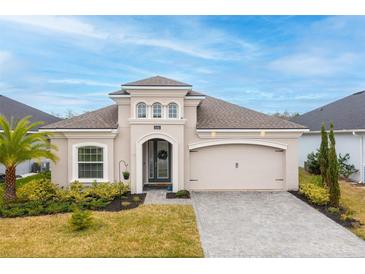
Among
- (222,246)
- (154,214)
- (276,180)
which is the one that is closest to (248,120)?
(276,180)

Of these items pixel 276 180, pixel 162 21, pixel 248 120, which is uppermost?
pixel 162 21

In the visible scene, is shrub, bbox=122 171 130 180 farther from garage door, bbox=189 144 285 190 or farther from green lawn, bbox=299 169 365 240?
green lawn, bbox=299 169 365 240

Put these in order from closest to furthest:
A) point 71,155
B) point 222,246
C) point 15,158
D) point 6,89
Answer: point 222,246 < point 15,158 < point 71,155 < point 6,89

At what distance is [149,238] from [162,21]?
12.0 m

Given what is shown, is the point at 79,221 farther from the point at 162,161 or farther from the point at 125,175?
the point at 162,161

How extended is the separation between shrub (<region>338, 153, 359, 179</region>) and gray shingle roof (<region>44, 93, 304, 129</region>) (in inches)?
227

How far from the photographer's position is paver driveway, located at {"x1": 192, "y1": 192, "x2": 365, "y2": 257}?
661cm

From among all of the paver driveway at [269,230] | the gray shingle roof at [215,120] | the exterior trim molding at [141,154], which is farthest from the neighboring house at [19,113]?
the paver driveway at [269,230]

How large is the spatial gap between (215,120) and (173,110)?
2422mm

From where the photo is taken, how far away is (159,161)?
14883mm

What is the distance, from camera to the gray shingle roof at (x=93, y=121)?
12945mm

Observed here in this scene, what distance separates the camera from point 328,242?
7125mm

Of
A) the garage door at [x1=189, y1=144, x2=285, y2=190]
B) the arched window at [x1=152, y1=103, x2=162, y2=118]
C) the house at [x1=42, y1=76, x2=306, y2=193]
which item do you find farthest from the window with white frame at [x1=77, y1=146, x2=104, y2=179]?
the garage door at [x1=189, y1=144, x2=285, y2=190]

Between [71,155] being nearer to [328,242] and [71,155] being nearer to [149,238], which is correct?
[149,238]
